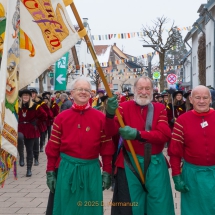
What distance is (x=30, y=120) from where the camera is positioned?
8625 millimetres

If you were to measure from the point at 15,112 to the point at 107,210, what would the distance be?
117 inches

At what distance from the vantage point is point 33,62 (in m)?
3.47

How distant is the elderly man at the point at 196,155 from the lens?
154 inches

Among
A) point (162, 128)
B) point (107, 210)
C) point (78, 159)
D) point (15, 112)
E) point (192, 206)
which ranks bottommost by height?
point (107, 210)

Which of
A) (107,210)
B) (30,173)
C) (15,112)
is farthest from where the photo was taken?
(30,173)

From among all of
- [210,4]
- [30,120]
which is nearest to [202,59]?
[210,4]

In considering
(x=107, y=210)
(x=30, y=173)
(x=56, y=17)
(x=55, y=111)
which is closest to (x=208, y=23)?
(x=55, y=111)

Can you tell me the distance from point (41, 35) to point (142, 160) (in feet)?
5.21

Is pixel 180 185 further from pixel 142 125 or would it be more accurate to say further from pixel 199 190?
pixel 142 125

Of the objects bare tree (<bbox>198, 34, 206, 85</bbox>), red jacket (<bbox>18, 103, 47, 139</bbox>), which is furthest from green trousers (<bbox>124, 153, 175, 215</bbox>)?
bare tree (<bbox>198, 34, 206, 85</bbox>)

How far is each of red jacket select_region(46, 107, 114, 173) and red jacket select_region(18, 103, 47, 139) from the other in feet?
14.5

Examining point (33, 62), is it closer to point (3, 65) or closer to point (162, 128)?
point (3, 65)

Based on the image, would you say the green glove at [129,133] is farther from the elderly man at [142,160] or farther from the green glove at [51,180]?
the green glove at [51,180]

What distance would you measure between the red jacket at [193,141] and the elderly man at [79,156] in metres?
0.67
